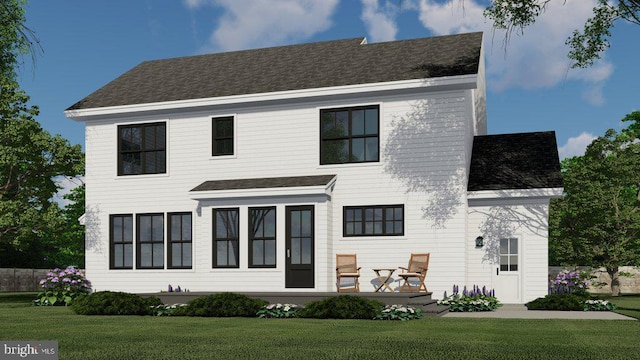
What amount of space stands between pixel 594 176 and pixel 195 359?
24.4 m

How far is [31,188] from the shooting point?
→ 85.2 feet

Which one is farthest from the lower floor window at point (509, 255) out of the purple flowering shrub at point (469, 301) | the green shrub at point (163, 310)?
the green shrub at point (163, 310)

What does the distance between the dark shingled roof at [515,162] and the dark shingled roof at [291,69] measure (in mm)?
3179

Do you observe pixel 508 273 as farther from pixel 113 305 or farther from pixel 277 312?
pixel 113 305

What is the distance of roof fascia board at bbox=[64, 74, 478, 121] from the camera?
1922 cm

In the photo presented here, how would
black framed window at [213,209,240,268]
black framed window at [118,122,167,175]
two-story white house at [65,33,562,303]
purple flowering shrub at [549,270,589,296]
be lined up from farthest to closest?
black framed window at [118,122,167,175] → black framed window at [213,209,240,268] → purple flowering shrub at [549,270,589,296] → two-story white house at [65,33,562,303]

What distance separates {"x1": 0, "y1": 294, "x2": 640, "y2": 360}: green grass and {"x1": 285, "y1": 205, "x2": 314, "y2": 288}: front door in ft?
15.6

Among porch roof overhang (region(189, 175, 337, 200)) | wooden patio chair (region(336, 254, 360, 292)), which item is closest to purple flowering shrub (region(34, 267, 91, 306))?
porch roof overhang (region(189, 175, 337, 200))

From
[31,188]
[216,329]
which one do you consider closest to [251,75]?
[31,188]

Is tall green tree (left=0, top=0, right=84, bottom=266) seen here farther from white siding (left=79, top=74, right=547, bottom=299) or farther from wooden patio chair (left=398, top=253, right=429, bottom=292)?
wooden patio chair (left=398, top=253, right=429, bottom=292)

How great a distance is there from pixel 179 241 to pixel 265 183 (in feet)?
12.2

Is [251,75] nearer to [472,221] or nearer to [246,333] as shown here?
[472,221]

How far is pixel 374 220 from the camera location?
20.1 meters

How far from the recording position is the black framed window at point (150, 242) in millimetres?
22328
